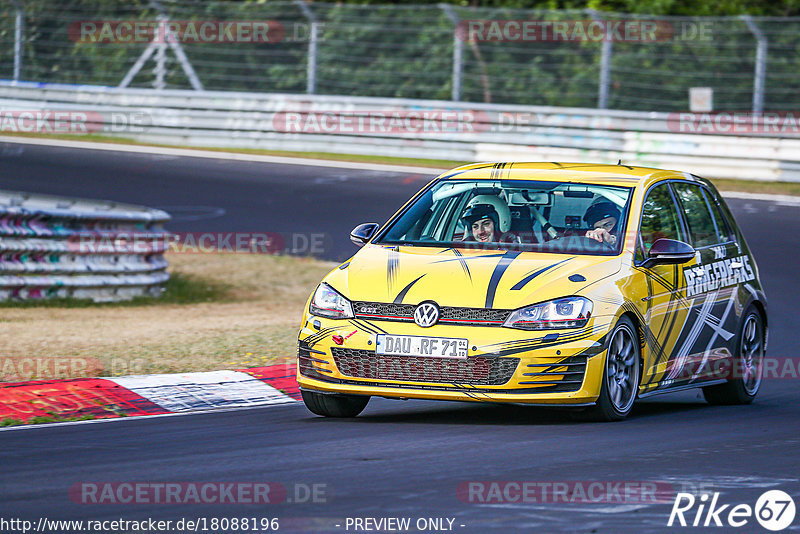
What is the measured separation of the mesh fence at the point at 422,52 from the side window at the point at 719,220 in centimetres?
1339

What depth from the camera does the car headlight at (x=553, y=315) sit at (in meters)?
7.76

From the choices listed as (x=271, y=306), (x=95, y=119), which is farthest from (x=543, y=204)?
(x=95, y=119)

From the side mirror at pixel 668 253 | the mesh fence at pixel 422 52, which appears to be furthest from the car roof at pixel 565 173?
the mesh fence at pixel 422 52

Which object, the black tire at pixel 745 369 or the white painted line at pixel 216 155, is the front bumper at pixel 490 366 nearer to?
the black tire at pixel 745 369

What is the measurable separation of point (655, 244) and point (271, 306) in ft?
23.2

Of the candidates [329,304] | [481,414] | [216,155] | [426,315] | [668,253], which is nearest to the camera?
[426,315]

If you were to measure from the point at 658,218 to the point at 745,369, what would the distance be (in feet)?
5.28

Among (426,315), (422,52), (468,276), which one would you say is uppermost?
(422,52)

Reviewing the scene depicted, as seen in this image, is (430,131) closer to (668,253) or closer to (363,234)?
(363,234)

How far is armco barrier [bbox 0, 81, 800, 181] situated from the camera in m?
22.7

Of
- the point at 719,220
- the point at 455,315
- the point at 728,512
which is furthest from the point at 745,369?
the point at 728,512

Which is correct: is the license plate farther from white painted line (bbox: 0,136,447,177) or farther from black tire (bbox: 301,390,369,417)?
white painted line (bbox: 0,136,447,177)

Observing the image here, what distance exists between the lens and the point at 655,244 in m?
8.62

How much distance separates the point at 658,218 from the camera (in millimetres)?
9125
